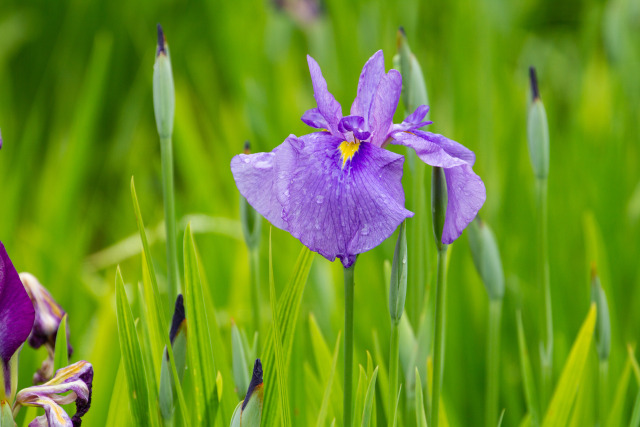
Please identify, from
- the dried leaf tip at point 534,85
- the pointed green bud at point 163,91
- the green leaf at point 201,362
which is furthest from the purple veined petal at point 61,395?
the dried leaf tip at point 534,85

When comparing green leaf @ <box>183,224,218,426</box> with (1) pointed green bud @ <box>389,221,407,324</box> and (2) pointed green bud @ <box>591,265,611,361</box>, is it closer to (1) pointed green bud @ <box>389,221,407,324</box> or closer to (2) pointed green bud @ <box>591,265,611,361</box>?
(1) pointed green bud @ <box>389,221,407,324</box>

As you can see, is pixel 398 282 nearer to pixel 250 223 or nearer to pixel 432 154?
pixel 432 154

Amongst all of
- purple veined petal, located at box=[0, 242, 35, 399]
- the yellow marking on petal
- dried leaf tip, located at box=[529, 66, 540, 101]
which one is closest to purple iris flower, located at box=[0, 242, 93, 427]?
purple veined petal, located at box=[0, 242, 35, 399]

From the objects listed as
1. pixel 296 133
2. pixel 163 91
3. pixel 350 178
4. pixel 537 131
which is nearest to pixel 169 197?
pixel 163 91

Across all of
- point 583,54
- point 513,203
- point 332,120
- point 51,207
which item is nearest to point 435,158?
point 332,120

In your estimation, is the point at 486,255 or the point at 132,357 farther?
the point at 486,255

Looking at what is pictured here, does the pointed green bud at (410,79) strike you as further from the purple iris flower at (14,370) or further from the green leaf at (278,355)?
the purple iris flower at (14,370)
